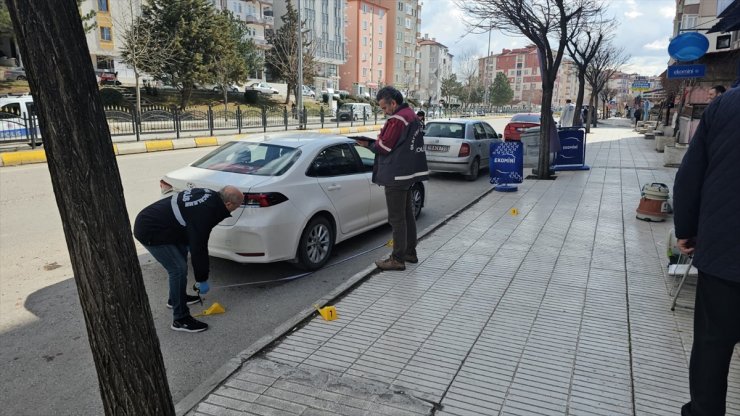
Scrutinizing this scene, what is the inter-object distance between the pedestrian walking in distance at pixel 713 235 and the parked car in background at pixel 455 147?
394 inches

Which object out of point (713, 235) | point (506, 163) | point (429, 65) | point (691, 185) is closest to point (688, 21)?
point (506, 163)

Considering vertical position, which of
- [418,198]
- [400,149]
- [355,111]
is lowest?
[418,198]

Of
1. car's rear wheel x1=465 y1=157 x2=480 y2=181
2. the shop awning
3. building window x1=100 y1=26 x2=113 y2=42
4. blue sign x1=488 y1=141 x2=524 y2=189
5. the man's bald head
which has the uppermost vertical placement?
building window x1=100 y1=26 x2=113 y2=42

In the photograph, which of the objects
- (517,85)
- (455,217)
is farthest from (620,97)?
(455,217)

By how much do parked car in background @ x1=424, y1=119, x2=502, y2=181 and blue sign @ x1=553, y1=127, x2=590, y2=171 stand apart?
8.71ft

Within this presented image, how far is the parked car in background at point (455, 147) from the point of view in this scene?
491 inches

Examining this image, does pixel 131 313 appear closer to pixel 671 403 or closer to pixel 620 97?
pixel 671 403

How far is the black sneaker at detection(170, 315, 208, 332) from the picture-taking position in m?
4.21

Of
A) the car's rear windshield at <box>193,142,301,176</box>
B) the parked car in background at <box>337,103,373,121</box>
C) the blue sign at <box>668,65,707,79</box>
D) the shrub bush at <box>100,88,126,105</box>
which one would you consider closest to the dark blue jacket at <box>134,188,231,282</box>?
the car's rear windshield at <box>193,142,301,176</box>

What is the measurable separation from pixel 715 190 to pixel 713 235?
0.21m

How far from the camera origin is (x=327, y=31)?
84.6m

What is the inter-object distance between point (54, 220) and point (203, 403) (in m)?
6.08

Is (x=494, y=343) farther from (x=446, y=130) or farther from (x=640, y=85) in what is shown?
(x=640, y=85)

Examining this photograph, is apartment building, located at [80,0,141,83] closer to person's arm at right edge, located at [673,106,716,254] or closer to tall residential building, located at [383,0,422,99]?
tall residential building, located at [383,0,422,99]
